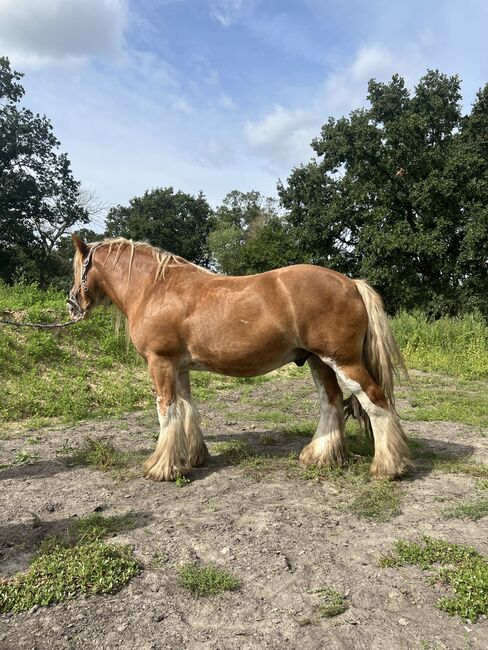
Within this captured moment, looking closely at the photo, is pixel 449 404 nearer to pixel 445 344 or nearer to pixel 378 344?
pixel 378 344

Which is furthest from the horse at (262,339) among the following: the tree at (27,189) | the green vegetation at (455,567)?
the tree at (27,189)

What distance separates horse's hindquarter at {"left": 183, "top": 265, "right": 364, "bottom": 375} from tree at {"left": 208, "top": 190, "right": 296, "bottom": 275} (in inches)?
942

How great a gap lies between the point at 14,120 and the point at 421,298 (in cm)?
2627

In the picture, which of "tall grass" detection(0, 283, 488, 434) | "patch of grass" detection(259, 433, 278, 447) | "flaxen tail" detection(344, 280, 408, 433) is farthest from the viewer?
"tall grass" detection(0, 283, 488, 434)

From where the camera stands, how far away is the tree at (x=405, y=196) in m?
20.8

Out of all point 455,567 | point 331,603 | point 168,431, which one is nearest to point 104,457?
point 168,431

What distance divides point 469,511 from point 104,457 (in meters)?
3.38

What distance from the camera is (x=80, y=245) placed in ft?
15.9

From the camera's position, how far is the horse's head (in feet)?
16.0

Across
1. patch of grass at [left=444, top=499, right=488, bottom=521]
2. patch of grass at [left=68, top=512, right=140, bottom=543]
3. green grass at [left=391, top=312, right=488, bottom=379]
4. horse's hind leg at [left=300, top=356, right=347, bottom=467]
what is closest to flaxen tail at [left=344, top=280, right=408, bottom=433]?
horse's hind leg at [left=300, top=356, right=347, bottom=467]

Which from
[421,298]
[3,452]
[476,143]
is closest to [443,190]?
[476,143]

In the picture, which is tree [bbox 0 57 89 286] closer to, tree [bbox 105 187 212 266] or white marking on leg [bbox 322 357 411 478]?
tree [bbox 105 187 212 266]

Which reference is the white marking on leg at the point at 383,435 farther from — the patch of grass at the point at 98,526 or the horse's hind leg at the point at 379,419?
the patch of grass at the point at 98,526

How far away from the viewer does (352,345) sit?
4.05 meters
